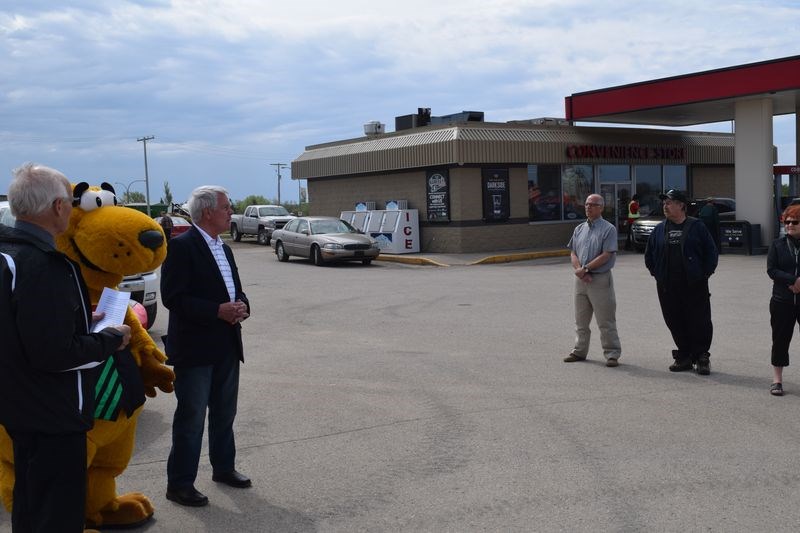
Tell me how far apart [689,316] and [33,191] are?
675cm

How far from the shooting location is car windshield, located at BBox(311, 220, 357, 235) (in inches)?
982

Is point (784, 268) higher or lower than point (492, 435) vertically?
higher

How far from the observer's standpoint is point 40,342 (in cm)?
320

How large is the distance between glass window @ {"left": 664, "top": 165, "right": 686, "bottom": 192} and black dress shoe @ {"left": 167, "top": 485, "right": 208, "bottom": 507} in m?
28.7

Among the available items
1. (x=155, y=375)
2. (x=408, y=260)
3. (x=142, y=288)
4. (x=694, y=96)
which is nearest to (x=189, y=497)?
(x=155, y=375)

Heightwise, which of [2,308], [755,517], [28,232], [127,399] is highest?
[28,232]

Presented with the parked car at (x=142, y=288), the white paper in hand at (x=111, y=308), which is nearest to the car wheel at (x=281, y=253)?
the parked car at (x=142, y=288)

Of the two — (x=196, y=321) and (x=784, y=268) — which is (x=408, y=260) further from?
(x=196, y=321)

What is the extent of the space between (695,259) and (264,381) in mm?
4395

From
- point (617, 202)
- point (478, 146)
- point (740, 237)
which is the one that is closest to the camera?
point (740, 237)

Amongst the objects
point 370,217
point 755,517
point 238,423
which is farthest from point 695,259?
point 370,217

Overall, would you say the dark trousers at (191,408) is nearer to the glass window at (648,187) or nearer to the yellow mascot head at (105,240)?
the yellow mascot head at (105,240)

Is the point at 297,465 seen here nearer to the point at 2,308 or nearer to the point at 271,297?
the point at 2,308

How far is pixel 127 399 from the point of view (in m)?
4.11
